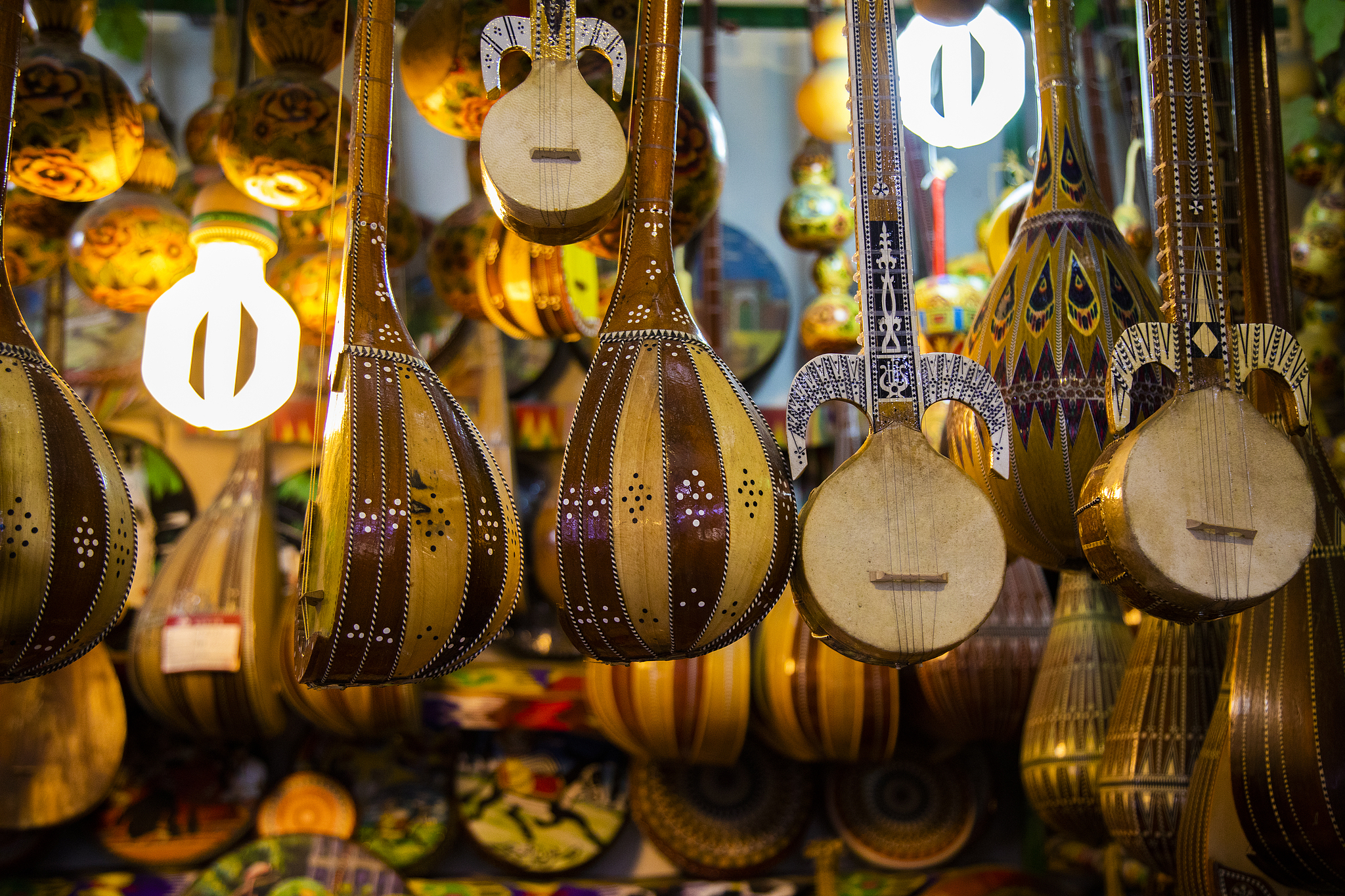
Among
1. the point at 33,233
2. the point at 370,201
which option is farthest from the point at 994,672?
the point at 33,233

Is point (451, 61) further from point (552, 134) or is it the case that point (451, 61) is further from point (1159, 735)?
point (1159, 735)

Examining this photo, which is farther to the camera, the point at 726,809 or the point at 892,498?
the point at 726,809

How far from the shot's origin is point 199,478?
303 centimetres

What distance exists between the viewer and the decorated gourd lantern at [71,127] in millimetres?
1701

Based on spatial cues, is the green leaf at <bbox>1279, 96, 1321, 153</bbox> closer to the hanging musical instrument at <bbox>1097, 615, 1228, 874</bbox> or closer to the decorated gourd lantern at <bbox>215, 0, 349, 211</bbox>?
the hanging musical instrument at <bbox>1097, 615, 1228, 874</bbox>

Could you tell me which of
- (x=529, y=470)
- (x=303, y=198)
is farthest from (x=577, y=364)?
(x=303, y=198)

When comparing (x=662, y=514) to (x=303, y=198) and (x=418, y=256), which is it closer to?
(x=303, y=198)

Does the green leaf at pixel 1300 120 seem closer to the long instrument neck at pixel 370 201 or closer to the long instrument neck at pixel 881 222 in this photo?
the long instrument neck at pixel 881 222

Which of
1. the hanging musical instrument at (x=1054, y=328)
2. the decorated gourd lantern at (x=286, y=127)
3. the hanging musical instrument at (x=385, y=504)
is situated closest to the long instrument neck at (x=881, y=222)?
the hanging musical instrument at (x=1054, y=328)

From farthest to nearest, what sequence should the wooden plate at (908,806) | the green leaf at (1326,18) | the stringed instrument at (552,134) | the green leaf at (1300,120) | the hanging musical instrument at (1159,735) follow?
1. the wooden plate at (908,806)
2. the green leaf at (1300,120)
3. the green leaf at (1326,18)
4. the hanging musical instrument at (1159,735)
5. the stringed instrument at (552,134)

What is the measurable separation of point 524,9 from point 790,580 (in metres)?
0.92

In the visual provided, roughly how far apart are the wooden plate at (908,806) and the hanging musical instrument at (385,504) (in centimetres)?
180

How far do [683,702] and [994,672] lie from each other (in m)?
0.57

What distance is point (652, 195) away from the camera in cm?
128
